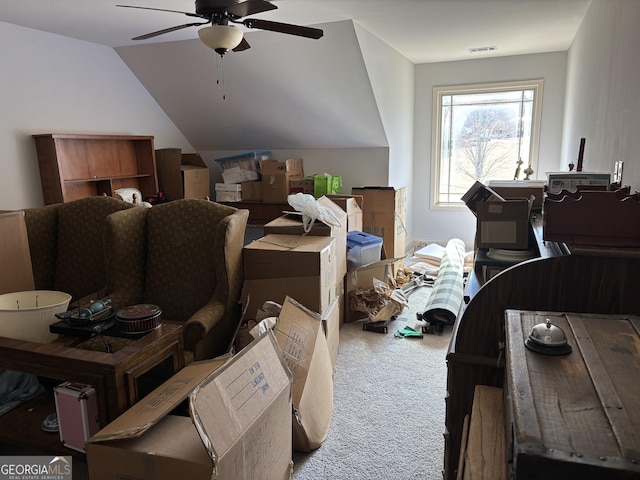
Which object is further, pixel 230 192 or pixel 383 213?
pixel 230 192

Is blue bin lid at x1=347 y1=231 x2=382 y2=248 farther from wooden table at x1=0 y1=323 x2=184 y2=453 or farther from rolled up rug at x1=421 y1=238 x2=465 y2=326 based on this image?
wooden table at x1=0 y1=323 x2=184 y2=453

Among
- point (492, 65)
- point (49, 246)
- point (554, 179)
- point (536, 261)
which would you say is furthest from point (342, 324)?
point (492, 65)

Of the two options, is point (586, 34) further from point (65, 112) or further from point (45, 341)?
point (65, 112)

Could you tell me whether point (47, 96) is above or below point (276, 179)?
above

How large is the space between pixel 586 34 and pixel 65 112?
4396 millimetres

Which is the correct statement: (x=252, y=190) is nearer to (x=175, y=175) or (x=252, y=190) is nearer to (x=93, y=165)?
(x=175, y=175)

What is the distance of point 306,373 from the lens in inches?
81.0

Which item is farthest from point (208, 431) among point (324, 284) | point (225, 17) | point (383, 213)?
point (383, 213)

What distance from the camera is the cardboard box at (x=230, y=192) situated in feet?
16.8

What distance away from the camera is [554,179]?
215 cm

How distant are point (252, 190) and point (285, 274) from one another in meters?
2.67

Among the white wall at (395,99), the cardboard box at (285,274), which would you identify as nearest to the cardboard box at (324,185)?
the white wall at (395,99)

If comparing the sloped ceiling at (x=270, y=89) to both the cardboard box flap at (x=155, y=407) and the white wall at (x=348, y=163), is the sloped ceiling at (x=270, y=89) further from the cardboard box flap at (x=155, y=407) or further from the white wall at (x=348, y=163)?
the cardboard box flap at (x=155, y=407)

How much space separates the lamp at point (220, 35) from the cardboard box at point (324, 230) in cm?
117
